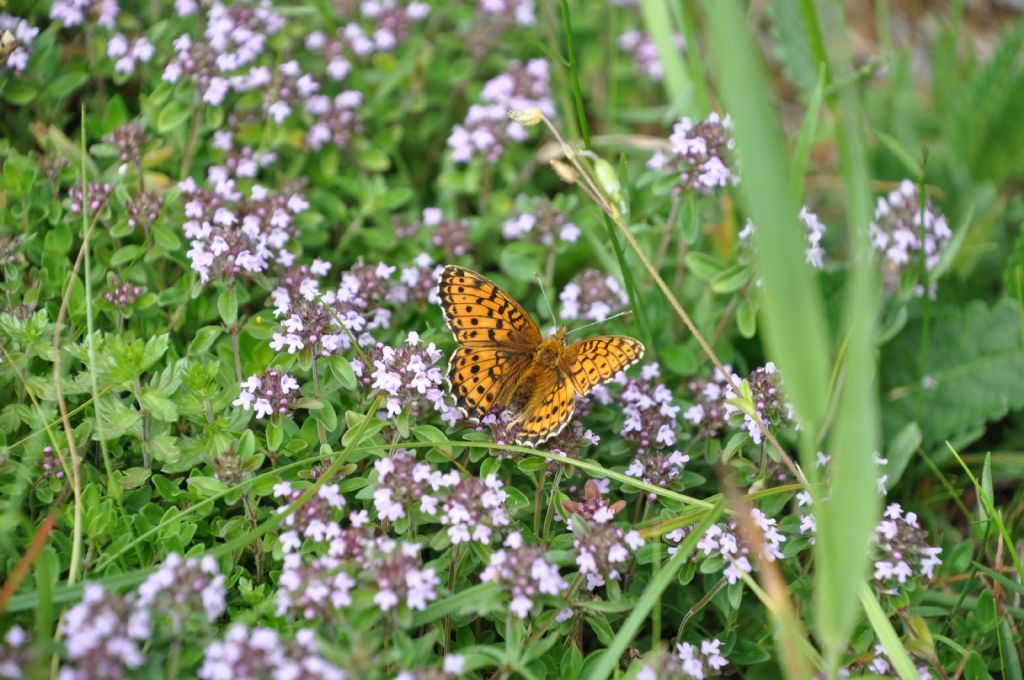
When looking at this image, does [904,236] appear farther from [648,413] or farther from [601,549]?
[601,549]

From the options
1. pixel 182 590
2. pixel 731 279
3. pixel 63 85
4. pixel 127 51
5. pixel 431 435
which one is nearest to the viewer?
pixel 182 590

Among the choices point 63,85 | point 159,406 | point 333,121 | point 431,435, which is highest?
point 63,85

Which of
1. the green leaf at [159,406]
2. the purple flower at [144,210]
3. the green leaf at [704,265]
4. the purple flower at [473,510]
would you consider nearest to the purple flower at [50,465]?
the green leaf at [159,406]

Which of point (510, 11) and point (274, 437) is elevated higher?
point (510, 11)

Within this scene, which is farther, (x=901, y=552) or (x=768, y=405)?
(x=768, y=405)

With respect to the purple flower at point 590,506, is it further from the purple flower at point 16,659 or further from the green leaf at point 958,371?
the green leaf at point 958,371

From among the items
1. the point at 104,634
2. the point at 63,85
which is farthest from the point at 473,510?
the point at 63,85
